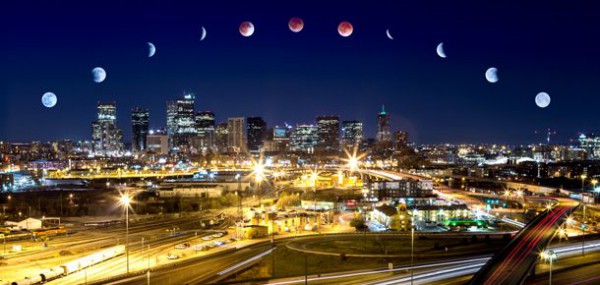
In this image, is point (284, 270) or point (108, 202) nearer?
point (284, 270)

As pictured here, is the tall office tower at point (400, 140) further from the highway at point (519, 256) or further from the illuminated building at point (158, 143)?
the highway at point (519, 256)

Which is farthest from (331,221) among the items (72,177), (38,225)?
(72,177)

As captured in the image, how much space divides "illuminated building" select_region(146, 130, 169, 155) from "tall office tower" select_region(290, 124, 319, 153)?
27576 mm

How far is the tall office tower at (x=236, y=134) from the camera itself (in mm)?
118856

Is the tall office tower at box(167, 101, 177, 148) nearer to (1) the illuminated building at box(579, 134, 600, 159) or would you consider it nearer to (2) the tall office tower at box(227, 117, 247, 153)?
(2) the tall office tower at box(227, 117, 247, 153)

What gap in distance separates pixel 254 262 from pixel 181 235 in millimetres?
6233

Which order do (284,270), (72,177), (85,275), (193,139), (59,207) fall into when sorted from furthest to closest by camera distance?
1. (193,139)
2. (72,177)
3. (59,207)
4. (284,270)
5. (85,275)

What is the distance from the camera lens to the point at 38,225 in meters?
22.2

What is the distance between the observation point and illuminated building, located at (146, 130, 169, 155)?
366 ft

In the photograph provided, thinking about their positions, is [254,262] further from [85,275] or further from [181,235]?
[181,235]

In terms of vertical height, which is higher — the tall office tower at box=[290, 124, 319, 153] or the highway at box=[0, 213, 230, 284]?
the tall office tower at box=[290, 124, 319, 153]

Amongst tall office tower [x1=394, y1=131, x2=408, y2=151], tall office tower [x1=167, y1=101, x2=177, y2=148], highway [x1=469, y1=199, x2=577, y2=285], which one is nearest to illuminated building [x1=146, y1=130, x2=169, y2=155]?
tall office tower [x1=167, y1=101, x2=177, y2=148]

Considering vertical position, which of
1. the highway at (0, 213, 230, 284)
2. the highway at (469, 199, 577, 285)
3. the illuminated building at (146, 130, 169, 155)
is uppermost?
the illuminated building at (146, 130, 169, 155)

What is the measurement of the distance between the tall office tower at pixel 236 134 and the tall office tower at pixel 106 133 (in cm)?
2282
